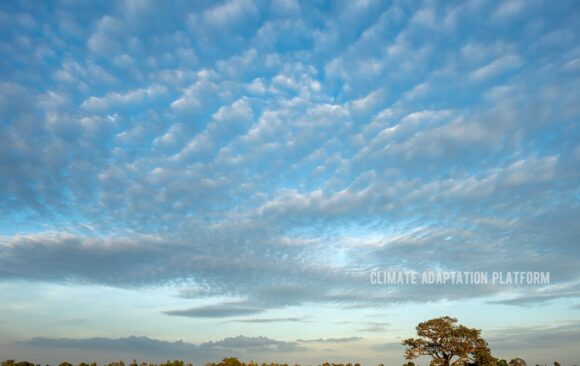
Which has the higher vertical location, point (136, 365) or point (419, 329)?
point (419, 329)

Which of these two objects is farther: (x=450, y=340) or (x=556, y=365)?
(x=556, y=365)

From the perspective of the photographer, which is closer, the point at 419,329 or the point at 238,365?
the point at 238,365

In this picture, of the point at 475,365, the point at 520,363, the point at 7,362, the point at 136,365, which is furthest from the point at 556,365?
the point at 7,362

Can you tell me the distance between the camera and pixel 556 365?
14925 cm

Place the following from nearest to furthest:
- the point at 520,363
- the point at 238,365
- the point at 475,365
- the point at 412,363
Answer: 1. the point at 238,365
2. the point at 475,365
3. the point at 412,363
4. the point at 520,363

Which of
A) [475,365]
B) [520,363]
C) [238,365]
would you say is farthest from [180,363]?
[520,363]

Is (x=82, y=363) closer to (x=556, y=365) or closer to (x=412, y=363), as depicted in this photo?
(x=412, y=363)

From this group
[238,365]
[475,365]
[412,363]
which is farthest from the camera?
[412,363]

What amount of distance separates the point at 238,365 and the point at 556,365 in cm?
11772

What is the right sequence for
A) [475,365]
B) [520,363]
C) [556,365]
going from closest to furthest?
[475,365] → [520,363] → [556,365]

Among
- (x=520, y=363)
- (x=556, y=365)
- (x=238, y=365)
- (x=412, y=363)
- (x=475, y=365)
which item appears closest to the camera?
(x=238, y=365)

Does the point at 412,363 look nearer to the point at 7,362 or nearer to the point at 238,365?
the point at 238,365

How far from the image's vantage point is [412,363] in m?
112

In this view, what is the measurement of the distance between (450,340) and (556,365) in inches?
2873
